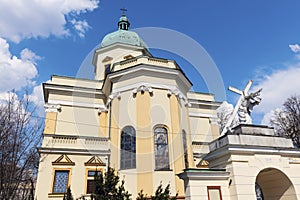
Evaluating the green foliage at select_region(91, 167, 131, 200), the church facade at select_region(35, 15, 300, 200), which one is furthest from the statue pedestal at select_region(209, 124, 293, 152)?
the green foliage at select_region(91, 167, 131, 200)

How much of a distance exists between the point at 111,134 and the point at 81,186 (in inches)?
→ 156

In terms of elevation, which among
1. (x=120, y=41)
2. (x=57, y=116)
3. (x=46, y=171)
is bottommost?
(x=46, y=171)

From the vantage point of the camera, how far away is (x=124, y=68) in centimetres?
1831

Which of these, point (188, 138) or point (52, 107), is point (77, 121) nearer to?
point (52, 107)

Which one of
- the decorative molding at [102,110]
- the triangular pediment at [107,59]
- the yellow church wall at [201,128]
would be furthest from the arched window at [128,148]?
the triangular pediment at [107,59]

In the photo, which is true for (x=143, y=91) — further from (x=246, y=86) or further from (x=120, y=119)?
(x=246, y=86)

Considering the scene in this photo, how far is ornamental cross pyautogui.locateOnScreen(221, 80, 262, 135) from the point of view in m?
11.7

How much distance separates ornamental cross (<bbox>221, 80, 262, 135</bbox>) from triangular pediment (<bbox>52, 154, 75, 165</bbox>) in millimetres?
10721

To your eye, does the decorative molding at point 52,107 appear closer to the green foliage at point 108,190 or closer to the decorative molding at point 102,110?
the decorative molding at point 102,110

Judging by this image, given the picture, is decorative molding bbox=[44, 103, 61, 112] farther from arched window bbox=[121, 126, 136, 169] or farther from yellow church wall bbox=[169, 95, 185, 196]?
yellow church wall bbox=[169, 95, 185, 196]

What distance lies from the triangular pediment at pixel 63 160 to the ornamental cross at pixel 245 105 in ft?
35.2

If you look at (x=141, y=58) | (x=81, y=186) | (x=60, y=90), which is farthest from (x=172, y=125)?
(x=60, y=90)

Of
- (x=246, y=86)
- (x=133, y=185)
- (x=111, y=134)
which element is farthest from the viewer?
(x=111, y=134)

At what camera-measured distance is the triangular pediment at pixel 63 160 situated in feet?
54.6
